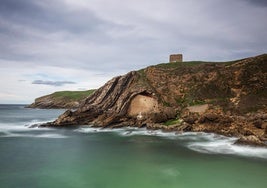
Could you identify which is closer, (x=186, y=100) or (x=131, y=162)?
(x=131, y=162)

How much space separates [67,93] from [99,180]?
135 meters

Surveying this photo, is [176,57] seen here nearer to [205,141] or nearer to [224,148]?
[205,141]

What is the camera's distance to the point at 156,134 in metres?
38.2

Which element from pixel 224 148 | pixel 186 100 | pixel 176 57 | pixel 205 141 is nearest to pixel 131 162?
pixel 224 148

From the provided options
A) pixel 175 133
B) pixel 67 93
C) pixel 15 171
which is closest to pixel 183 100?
pixel 175 133

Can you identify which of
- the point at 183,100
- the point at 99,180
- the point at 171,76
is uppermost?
the point at 171,76

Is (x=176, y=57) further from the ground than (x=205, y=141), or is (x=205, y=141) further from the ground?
(x=176, y=57)

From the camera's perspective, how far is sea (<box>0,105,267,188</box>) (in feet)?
58.9

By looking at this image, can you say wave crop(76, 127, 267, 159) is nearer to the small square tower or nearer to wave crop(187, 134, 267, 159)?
wave crop(187, 134, 267, 159)

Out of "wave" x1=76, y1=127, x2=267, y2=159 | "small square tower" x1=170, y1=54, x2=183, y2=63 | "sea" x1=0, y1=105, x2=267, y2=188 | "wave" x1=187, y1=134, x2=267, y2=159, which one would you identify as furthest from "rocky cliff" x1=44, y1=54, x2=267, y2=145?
"small square tower" x1=170, y1=54, x2=183, y2=63

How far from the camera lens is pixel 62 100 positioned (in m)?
136

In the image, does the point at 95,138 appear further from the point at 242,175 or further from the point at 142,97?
the point at 242,175

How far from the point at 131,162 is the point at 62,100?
388 feet

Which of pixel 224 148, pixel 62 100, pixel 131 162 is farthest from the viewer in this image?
pixel 62 100
